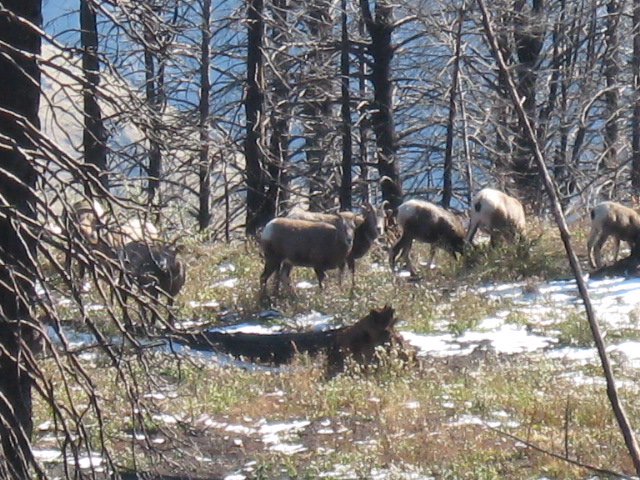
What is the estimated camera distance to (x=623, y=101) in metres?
31.8

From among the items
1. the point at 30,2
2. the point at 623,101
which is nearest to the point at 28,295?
the point at 30,2

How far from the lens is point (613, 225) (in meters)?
15.8

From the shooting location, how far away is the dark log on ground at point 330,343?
10891mm

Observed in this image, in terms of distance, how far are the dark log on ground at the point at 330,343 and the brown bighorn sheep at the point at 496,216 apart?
5924 millimetres

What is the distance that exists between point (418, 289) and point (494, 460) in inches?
270

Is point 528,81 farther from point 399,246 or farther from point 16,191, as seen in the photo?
point 16,191

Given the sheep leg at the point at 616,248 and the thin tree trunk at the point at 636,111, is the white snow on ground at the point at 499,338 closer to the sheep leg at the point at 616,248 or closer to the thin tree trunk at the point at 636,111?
the sheep leg at the point at 616,248

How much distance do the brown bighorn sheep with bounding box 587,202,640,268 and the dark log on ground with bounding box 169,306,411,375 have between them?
554 centimetres

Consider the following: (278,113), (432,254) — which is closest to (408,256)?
(432,254)

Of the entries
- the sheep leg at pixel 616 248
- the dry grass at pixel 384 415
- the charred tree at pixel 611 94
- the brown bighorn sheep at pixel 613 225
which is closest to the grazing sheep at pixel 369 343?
the dry grass at pixel 384 415

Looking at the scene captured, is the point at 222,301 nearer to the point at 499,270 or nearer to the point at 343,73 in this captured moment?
the point at 499,270

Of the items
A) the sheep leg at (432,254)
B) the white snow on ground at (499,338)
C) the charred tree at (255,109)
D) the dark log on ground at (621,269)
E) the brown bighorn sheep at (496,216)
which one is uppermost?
the charred tree at (255,109)

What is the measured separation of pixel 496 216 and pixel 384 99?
24.6ft

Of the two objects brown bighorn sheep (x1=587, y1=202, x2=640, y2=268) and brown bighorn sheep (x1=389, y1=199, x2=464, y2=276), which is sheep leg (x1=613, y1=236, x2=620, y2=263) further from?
brown bighorn sheep (x1=389, y1=199, x2=464, y2=276)
